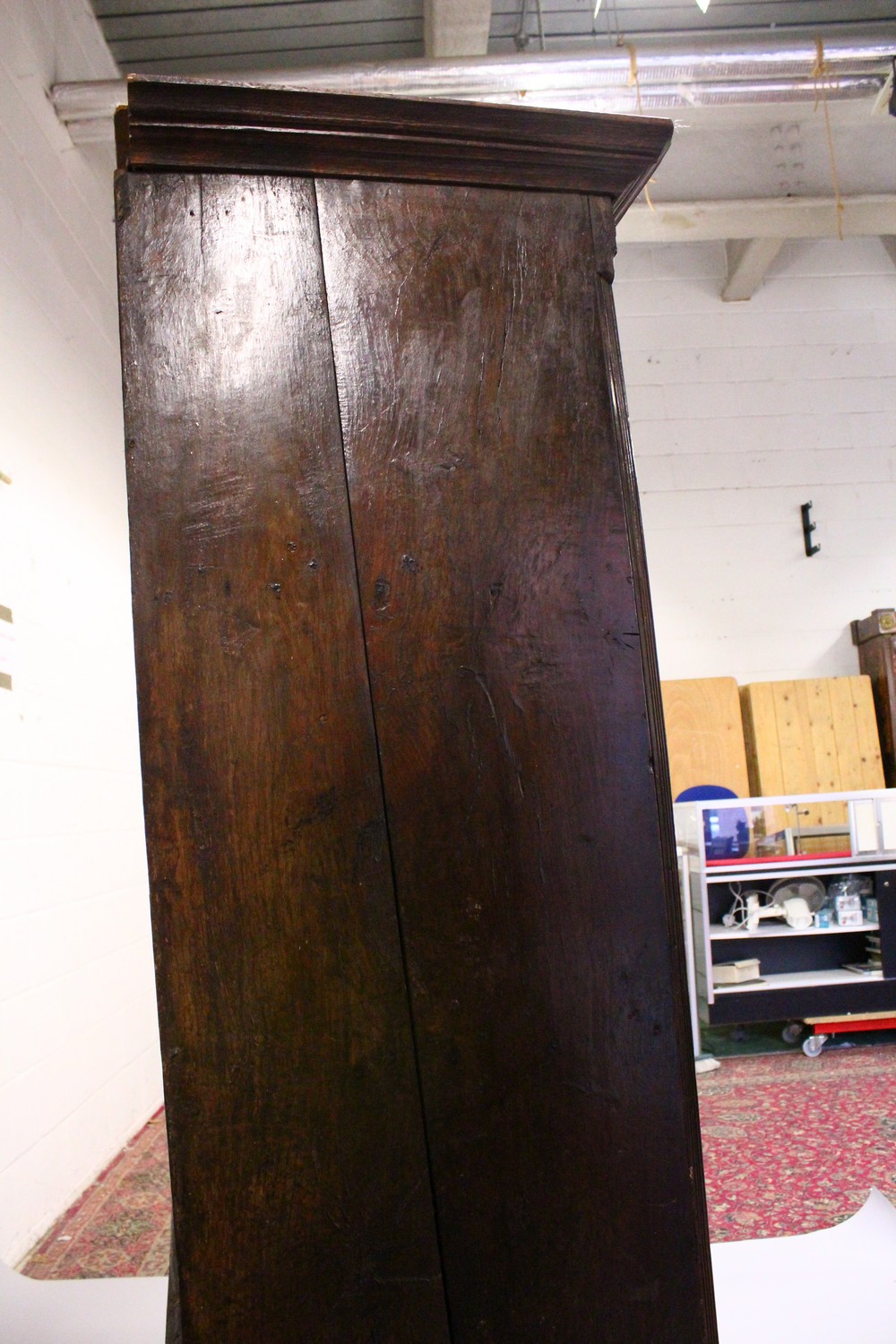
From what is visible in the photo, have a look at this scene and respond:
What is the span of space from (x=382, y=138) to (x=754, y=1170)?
2.99 metres

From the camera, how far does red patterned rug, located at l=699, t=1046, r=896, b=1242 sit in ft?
8.56

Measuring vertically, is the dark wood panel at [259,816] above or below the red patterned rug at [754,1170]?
above

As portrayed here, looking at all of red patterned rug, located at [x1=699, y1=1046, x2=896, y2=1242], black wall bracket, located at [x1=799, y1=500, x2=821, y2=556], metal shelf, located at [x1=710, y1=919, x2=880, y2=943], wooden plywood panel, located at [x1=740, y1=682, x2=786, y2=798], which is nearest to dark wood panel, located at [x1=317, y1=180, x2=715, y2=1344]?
red patterned rug, located at [x1=699, y1=1046, x2=896, y2=1242]

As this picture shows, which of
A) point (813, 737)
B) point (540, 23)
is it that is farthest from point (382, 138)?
point (813, 737)

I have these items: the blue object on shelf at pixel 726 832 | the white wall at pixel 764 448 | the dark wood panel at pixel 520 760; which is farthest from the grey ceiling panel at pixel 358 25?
the dark wood panel at pixel 520 760

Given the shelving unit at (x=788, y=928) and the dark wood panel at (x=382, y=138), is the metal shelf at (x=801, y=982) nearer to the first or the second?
the shelving unit at (x=788, y=928)

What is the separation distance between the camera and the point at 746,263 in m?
6.20

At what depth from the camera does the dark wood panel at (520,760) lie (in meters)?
0.83

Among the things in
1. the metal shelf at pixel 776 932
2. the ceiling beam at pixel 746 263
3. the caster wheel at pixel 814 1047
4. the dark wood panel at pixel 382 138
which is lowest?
the caster wheel at pixel 814 1047

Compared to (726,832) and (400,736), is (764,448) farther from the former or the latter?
(400,736)

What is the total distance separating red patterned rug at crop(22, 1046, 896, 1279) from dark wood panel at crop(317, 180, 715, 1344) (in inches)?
74.2

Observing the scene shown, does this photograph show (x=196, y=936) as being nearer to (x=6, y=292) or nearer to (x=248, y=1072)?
(x=248, y=1072)

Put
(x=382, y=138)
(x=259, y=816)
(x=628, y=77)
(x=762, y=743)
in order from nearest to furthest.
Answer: (x=259, y=816) → (x=382, y=138) → (x=628, y=77) → (x=762, y=743)

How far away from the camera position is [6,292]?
2.96 metres
